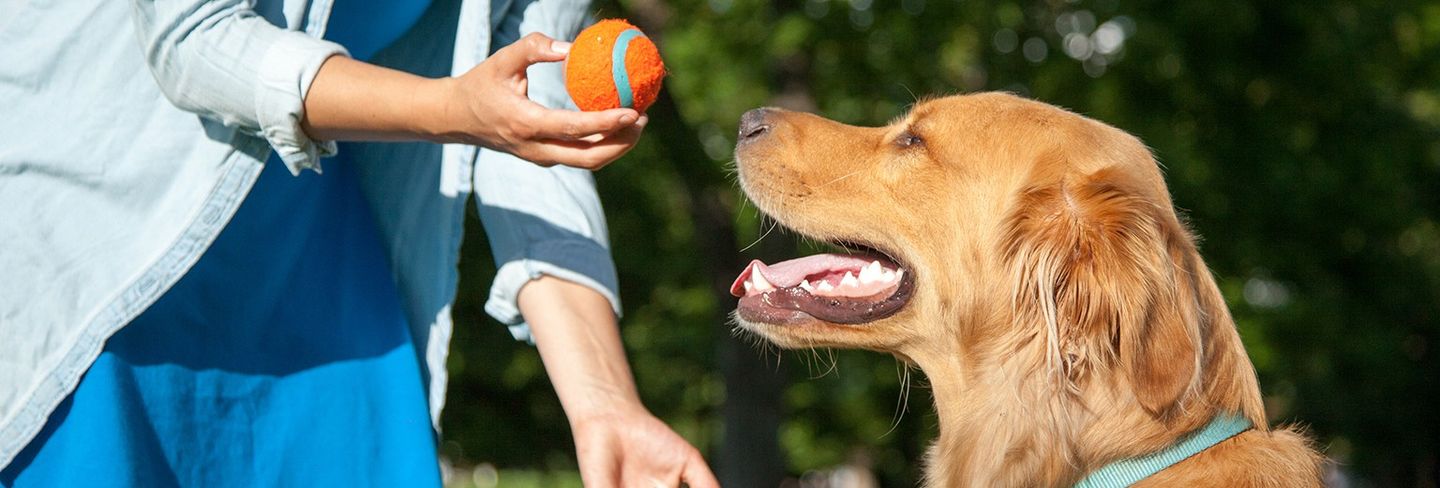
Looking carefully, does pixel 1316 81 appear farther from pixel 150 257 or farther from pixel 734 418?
pixel 150 257

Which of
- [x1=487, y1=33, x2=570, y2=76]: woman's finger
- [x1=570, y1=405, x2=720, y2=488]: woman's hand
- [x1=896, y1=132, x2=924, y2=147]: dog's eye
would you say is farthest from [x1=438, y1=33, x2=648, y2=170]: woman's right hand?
[x1=896, y1=132, x2=924, y2=147]: dog's eye

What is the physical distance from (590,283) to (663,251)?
45.3 ft

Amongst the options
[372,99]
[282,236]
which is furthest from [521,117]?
[282,236]

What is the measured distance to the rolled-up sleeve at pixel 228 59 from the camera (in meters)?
2.07

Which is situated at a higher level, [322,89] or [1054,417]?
[322,89]

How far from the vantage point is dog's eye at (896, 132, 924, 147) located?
3463 mm

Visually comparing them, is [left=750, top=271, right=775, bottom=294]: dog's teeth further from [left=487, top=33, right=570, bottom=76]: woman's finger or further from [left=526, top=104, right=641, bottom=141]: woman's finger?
[left=487, top=33, right=570, bottom=76]: woman's finger

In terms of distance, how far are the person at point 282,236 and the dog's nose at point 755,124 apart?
832 millimetres

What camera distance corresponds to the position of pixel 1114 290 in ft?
8.71

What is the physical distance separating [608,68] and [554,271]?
1.51 ft

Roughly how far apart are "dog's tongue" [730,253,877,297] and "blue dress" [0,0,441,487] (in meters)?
1.01

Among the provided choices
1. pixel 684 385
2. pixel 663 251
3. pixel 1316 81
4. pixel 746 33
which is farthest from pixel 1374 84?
pixel 684 385

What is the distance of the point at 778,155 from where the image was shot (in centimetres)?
348

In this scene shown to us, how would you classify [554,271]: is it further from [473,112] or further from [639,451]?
[473,112]
